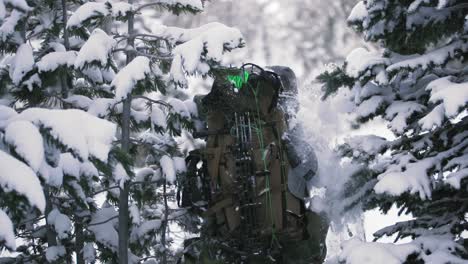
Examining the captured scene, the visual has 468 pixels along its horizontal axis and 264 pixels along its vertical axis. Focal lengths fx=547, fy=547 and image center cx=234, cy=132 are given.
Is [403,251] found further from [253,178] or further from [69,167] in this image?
[253,178]

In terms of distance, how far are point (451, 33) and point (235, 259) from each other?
3.54m

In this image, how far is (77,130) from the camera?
2.95m

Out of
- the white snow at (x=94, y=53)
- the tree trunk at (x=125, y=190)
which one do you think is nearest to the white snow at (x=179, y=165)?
the tree trunk at (x=125, y=190)

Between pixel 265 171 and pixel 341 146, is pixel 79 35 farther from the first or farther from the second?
pixel 341 146

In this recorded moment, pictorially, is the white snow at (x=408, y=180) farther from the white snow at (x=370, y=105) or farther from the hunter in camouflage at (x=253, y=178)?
the hunter in camouflage at (x=253, y=178)

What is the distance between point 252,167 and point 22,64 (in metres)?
2.76

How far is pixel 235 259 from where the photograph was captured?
261 inches

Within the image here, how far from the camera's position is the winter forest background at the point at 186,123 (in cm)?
318

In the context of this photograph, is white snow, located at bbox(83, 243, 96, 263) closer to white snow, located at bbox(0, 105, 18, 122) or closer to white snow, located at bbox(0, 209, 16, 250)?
white snow, located at bbox(0, 105, 18, 122)

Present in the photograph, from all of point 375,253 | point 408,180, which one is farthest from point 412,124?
point 375,253

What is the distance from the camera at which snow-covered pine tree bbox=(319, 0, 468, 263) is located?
13.8ft

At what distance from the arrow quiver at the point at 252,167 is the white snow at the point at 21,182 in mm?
3739

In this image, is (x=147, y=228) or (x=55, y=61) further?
(x=147, y=228)

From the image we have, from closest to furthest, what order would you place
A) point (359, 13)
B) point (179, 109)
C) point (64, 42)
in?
point (359, 13)
point (179, 109)
point (64, 42)
